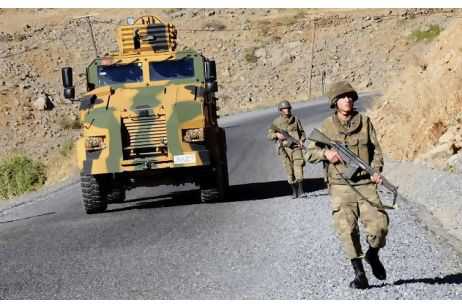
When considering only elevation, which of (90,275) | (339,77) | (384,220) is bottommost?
(339,77)

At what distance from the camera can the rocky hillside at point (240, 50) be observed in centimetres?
5769

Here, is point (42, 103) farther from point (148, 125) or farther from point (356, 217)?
point (356, 217)

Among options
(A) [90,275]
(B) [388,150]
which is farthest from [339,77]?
(A) [90,275]

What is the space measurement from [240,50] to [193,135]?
2271 inches

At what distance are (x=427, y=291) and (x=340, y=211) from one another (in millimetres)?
1008

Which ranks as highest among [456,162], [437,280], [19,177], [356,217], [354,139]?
[354,139]

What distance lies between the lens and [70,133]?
50.0 m

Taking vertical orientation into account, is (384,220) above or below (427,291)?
above

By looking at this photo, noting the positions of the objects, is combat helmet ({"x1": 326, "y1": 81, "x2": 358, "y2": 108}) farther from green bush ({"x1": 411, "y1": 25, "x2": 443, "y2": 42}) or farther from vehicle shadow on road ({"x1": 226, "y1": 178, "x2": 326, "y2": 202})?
green bush ({"x1": 411, "y1": 25, "x2": 443, "y2": 42})

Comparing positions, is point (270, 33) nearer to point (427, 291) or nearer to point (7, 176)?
point (7, 176)

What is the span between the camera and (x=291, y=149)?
58.1ft

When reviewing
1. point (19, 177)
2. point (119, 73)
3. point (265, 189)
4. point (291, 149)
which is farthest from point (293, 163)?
point (19, 177)

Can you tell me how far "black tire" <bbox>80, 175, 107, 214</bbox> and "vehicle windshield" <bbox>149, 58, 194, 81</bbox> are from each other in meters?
2.09

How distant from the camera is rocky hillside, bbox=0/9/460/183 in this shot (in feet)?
189
